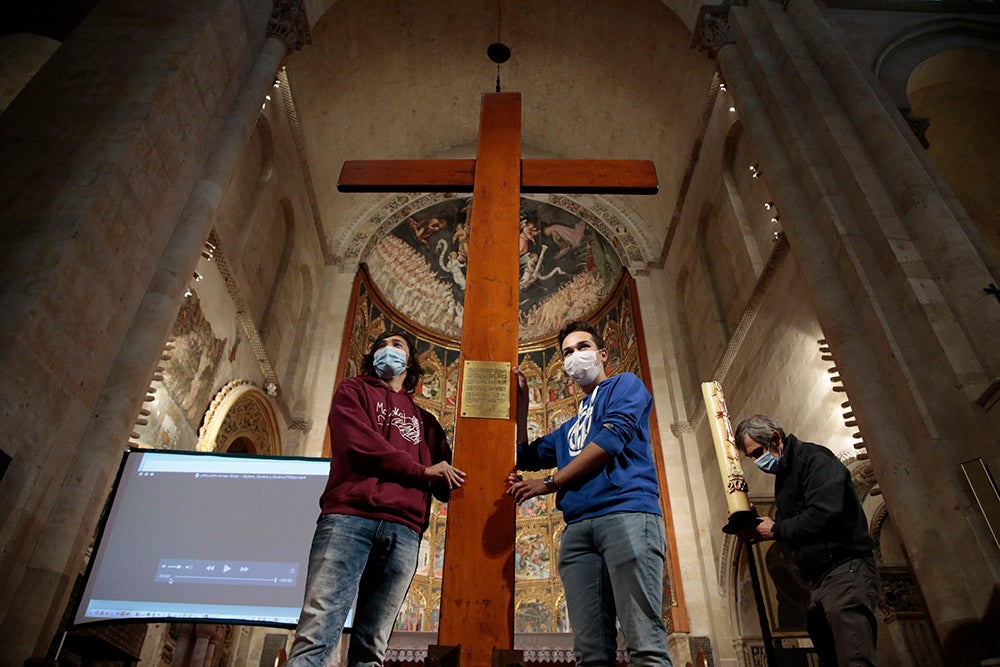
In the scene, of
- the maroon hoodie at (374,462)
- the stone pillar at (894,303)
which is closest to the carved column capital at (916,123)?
the stone pillar at (894,303)

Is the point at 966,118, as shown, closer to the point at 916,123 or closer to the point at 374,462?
the point at 916,123

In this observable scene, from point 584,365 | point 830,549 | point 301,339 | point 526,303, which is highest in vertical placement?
point 526,303

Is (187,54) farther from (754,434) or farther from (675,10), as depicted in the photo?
(675,10)

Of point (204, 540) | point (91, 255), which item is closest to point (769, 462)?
point (204, 540)

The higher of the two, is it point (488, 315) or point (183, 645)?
point (488, 315)

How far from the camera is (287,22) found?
7.07m

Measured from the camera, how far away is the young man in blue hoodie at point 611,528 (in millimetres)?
2035

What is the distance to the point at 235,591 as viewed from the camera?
12.1ft

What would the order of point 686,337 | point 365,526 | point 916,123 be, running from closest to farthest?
1. point 365,526
2. point 916,123
3. point 686,337

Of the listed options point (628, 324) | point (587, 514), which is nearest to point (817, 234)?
point (587, 514)

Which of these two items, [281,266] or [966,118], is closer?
[966,118]

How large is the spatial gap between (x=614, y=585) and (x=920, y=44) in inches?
331

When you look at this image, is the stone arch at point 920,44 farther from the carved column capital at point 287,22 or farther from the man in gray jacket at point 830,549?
the carved column capital at point 287,22

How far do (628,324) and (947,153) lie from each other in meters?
5.95
